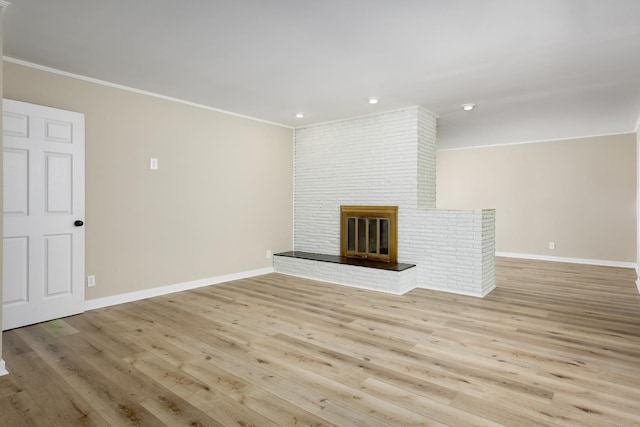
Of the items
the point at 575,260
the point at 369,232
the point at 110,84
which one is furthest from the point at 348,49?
the point at 575,260

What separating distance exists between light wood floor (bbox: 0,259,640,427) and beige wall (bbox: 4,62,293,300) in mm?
588

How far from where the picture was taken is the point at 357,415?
1885mm

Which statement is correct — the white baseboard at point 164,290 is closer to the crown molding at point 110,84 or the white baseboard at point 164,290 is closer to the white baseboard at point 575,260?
the crown molding at point 110,84

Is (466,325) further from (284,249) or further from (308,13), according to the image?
(284,249)

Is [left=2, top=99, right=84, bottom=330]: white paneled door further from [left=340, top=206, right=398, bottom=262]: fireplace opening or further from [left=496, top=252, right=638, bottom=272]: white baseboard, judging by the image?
[left=496, top=252, right=638, bottom=272]: white baseboard

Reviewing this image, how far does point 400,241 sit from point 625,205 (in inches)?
180

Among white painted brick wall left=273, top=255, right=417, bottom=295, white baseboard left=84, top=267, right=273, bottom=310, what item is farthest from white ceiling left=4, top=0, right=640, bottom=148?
white baseboard left=84, top=267, right=273, bottom=310

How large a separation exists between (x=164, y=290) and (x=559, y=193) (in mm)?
7202

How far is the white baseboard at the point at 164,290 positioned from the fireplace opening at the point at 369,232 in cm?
140

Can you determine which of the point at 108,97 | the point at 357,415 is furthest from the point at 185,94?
the point at 357,415

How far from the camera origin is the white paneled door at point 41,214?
319 centimetres

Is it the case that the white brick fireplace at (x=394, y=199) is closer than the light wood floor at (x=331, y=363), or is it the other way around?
the light wood floor at (x=331, y=363)

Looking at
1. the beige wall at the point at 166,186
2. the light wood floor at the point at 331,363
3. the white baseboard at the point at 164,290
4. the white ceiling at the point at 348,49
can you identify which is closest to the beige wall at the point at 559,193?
the white ceiling at the point at 348,49

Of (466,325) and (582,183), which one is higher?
(582,183)
